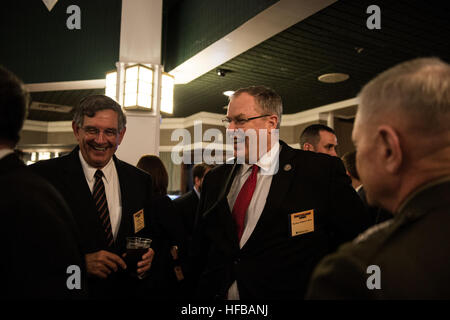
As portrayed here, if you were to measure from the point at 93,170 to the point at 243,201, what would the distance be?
0.73 m

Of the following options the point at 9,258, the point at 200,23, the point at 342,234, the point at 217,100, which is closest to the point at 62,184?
the point at 9,258

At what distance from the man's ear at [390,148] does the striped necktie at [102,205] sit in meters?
1.23

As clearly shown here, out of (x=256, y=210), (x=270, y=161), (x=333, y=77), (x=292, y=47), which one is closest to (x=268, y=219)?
(x=256, y=210)

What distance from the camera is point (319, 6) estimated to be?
10.4ft

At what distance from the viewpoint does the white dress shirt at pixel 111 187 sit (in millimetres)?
1582

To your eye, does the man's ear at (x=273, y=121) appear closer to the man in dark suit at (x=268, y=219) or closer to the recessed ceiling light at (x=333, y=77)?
the man in dark suit at (x=268, y=219)

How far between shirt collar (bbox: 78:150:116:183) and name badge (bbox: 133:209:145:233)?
0.73 feet

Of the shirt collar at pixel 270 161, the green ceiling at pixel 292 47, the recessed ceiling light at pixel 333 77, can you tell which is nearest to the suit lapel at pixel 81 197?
the shirt collar at pixel 270 161

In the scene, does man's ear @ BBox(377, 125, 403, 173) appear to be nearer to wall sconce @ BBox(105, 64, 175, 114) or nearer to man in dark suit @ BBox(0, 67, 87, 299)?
man in dark suit @ BBox(0, 67, 87, 299)

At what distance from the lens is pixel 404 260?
53cm

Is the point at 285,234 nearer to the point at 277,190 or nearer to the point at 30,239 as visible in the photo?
the point at 277,190

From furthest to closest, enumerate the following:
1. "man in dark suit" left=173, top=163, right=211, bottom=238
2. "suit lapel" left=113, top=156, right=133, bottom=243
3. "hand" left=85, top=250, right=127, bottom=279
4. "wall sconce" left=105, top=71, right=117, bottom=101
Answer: "wall sconce" left=105, top=71, right=117, bottom=101, "man in dark suit" left=173, top=163, right=211, bottom=238, "suit lapel" left=113, top=156, right=133, bottom=243, "hand" left=85, top=250, right=127, bottom=279

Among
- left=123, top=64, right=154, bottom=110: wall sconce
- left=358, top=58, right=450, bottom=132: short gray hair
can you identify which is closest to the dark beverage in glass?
left=358, top=58, right=450, bottom=132: short gray hair

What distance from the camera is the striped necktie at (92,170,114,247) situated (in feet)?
4.92
